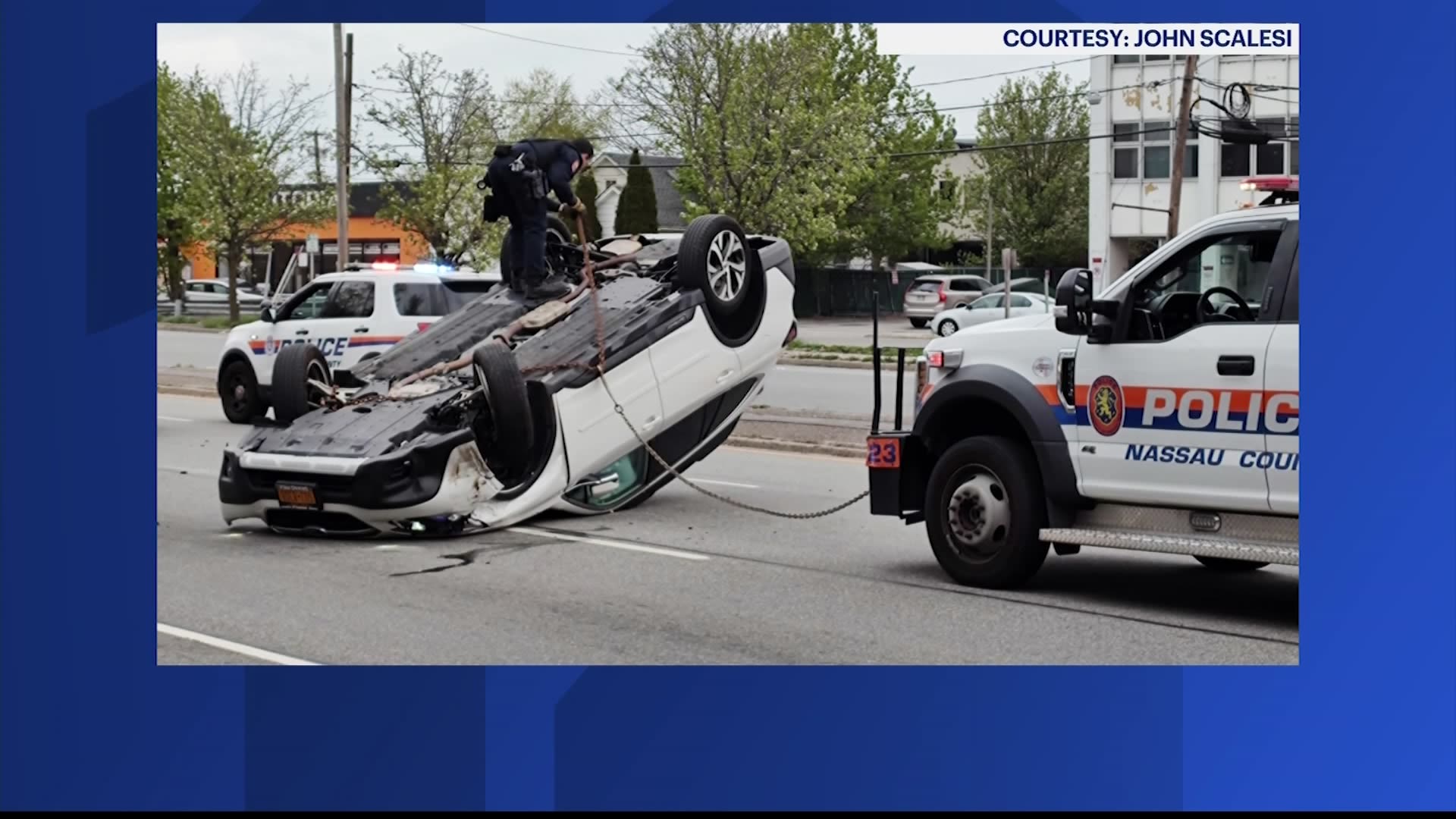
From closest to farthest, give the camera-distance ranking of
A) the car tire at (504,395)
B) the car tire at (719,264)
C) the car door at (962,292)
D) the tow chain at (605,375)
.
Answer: the car tire at (504,395) < the tow chain at (605,375) < the car tire at (719,264) < the car door at (962,292)

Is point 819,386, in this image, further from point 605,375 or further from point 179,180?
point 605,375

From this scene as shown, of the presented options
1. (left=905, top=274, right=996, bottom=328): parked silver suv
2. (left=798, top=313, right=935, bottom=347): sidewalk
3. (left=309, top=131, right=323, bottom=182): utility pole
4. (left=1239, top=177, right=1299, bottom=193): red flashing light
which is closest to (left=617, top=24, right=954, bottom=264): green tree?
(left=798, top=313, right=935, bottom=347): sidewalk

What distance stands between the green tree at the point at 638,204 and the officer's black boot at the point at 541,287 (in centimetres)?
2302

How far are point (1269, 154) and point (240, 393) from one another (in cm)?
1466

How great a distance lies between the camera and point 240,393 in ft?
69.3

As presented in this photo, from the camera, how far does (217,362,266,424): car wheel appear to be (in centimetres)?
2094

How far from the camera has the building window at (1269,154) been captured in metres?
10.0

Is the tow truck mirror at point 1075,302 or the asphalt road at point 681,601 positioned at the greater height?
the tow truck mirror at point 1075,302

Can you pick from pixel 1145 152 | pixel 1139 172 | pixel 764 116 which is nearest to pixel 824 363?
pixel 764 116

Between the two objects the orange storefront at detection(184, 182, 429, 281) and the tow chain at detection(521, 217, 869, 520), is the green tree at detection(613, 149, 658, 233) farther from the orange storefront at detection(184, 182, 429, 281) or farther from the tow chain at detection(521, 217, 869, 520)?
the tow chain at detection(521, 217, 869, 520)

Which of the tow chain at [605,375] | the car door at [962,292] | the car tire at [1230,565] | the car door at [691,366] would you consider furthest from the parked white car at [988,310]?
the car tire at [1230,565]

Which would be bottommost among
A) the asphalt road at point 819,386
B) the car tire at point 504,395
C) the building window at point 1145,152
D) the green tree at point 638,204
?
the asphalt road at point 819,386

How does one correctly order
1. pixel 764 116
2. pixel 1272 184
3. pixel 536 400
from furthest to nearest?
pixel 764 116 → pixel 536 400 → pixel 1272 184

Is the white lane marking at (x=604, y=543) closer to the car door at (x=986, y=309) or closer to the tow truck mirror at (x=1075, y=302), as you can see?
the tow truck mirror at (x=1075, y=302)
